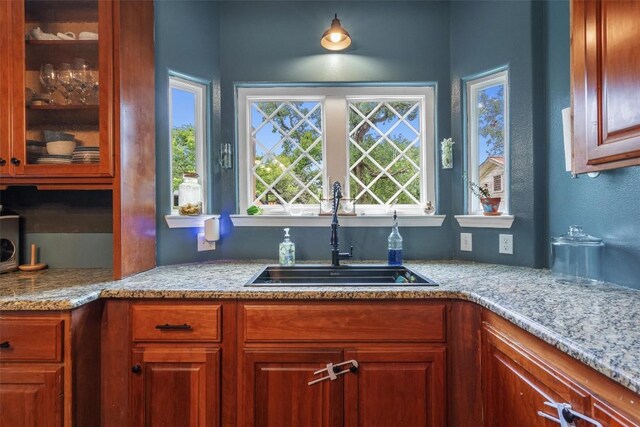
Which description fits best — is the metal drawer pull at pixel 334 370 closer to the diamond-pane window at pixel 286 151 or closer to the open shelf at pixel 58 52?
the diamond-pane window at pixel 286 151

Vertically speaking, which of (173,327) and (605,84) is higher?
(605,84)

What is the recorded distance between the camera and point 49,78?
4.88 ft

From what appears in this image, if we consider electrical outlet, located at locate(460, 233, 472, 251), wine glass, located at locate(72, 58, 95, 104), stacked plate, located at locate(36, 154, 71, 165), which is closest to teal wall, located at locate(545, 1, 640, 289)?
electrical outlet, located at locate(460, 233, 472, 251)

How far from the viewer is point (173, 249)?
1.79 meters

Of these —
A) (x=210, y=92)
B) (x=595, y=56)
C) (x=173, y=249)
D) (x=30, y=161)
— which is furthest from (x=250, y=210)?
(x=595, y=56)

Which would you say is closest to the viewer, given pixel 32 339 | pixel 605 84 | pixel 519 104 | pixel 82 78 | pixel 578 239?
pixel 605 84

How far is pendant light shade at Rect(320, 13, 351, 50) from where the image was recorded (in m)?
1.80

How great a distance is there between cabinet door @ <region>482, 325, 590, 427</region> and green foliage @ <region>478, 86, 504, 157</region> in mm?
1164

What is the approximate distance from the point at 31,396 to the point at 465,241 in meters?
2.15

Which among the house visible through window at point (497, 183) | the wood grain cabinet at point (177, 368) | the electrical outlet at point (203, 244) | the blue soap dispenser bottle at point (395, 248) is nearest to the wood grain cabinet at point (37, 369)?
the wood grain cabinet at point (177, 368)

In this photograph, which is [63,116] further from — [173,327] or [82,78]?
[173,327]

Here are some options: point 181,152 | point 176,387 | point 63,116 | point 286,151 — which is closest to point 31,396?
point 176,387

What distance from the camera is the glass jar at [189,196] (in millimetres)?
1808

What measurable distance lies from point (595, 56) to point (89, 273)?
227 cm
